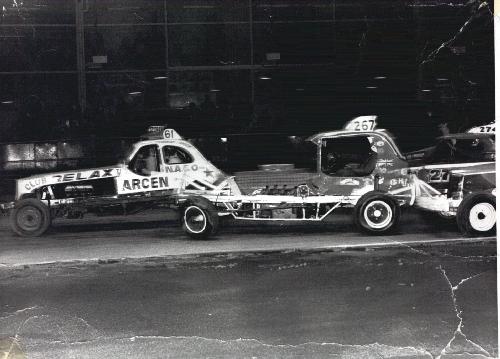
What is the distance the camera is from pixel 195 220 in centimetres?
720

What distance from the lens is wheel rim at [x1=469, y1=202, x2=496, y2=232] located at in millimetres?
6348

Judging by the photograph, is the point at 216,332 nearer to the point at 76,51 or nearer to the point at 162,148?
the point at 162,148

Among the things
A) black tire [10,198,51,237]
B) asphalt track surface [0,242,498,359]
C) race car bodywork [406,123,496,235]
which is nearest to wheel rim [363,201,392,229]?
→ race car bodywork [406,123,496,235]

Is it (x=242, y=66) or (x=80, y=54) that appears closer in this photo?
(x=80, y=54)

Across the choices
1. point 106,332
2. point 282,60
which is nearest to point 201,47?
point 282,60

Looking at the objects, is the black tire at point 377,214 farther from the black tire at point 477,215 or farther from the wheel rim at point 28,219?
the wheel rim at point 28,219

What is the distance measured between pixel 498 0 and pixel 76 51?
362 cm

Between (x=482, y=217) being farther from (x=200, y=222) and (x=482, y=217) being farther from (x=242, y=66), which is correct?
(x=200, y=222)

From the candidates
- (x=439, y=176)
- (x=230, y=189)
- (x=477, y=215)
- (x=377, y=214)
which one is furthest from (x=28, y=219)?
(x=477, y=215)

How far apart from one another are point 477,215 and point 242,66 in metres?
2.67

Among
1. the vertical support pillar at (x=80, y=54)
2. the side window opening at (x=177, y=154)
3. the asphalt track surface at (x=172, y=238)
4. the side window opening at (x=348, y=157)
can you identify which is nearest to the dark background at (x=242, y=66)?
Answer: the vertical support pillar at (x=80, y=54)

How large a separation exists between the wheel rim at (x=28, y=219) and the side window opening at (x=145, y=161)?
42.1 inches

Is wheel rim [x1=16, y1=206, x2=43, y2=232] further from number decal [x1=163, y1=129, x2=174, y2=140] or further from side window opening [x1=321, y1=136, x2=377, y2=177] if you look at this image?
side window opening [x1=321, y1=136, x2=377, y2=177]

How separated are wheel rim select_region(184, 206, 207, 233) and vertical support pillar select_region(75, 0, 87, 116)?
5.38 feet
